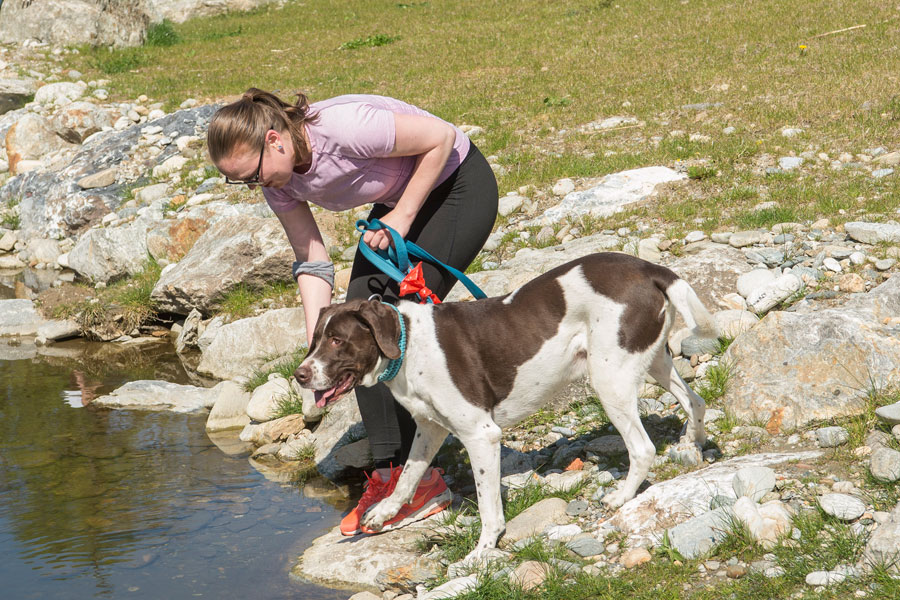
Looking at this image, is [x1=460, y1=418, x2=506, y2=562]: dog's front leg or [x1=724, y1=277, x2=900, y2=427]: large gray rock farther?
[x1=724, y1=277, x2=900, y2=427]: large gray rock

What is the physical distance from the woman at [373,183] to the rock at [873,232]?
10.7 ft

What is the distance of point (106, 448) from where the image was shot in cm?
644

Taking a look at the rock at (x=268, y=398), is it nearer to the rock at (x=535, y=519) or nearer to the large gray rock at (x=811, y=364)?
the rock at (x=535, y=519)

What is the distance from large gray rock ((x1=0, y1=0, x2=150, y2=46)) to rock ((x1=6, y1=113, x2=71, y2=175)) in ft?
19.3

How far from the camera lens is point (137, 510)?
538cm

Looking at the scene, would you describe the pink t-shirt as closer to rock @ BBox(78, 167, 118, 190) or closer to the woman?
the woman

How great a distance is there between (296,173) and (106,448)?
3.28m

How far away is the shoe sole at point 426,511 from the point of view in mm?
4797

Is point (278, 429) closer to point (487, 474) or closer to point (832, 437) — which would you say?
point (487, 474)

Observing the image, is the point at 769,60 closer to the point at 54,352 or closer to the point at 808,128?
the point at 808,128

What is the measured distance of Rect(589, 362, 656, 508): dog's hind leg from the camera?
4.26 metres

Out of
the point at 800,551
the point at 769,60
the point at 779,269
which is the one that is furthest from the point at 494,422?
the point at 769,60

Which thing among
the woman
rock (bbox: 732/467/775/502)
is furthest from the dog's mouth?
rock (bbox: 732/467/775/502)

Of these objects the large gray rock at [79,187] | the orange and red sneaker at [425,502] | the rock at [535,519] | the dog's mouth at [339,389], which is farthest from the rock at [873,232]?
the large gray rock at [79,187]
